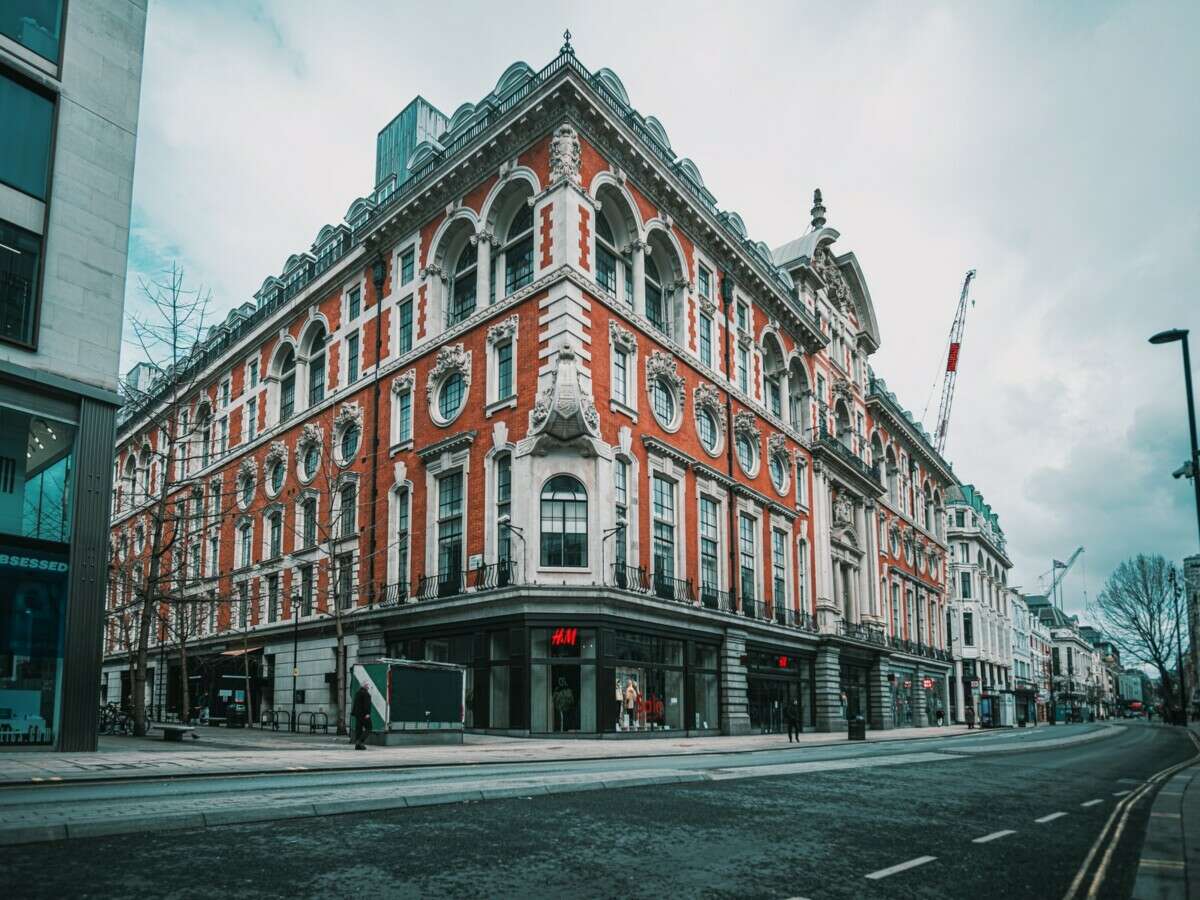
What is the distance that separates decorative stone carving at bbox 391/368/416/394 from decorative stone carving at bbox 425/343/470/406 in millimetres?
1201

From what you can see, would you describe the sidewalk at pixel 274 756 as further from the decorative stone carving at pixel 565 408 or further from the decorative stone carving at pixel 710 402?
the decorative stone carving at pixel 710 402

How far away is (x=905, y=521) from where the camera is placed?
66625 mm

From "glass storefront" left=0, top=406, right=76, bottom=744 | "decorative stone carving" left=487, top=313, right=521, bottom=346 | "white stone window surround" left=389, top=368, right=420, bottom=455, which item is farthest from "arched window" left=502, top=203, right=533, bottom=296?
"glass storefront" left=0, top=406, right=76, bottom=744

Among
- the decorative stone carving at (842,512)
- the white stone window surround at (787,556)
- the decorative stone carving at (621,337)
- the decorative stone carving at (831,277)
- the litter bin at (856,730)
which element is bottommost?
the litter bin at (856,730)

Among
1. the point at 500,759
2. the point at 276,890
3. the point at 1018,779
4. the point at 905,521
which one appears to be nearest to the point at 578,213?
the point at 500,759

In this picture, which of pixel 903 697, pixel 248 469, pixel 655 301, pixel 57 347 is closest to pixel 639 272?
pixel 655 301

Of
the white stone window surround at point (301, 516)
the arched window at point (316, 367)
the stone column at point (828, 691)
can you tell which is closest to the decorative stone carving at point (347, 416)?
the white stone window surround at point (301, 516)

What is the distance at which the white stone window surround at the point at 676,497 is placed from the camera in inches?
1341

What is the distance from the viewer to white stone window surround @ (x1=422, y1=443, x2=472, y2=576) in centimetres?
3294

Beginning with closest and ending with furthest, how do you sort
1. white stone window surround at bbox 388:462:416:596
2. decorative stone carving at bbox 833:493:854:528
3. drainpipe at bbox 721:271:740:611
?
white stone window surround at bbox 388:462:416:596, drainpipe at bbox 721:271:740:611, decorative stone carving at bbox 833:493:854:528

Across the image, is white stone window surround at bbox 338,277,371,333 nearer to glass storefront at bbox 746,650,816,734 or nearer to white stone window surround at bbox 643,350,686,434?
white stone window surround at bbox 643,350,686,434

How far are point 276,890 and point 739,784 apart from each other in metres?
9.21

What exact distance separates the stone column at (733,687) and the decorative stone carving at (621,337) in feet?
39.7

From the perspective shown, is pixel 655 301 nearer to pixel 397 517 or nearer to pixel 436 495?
pixel 436 495
